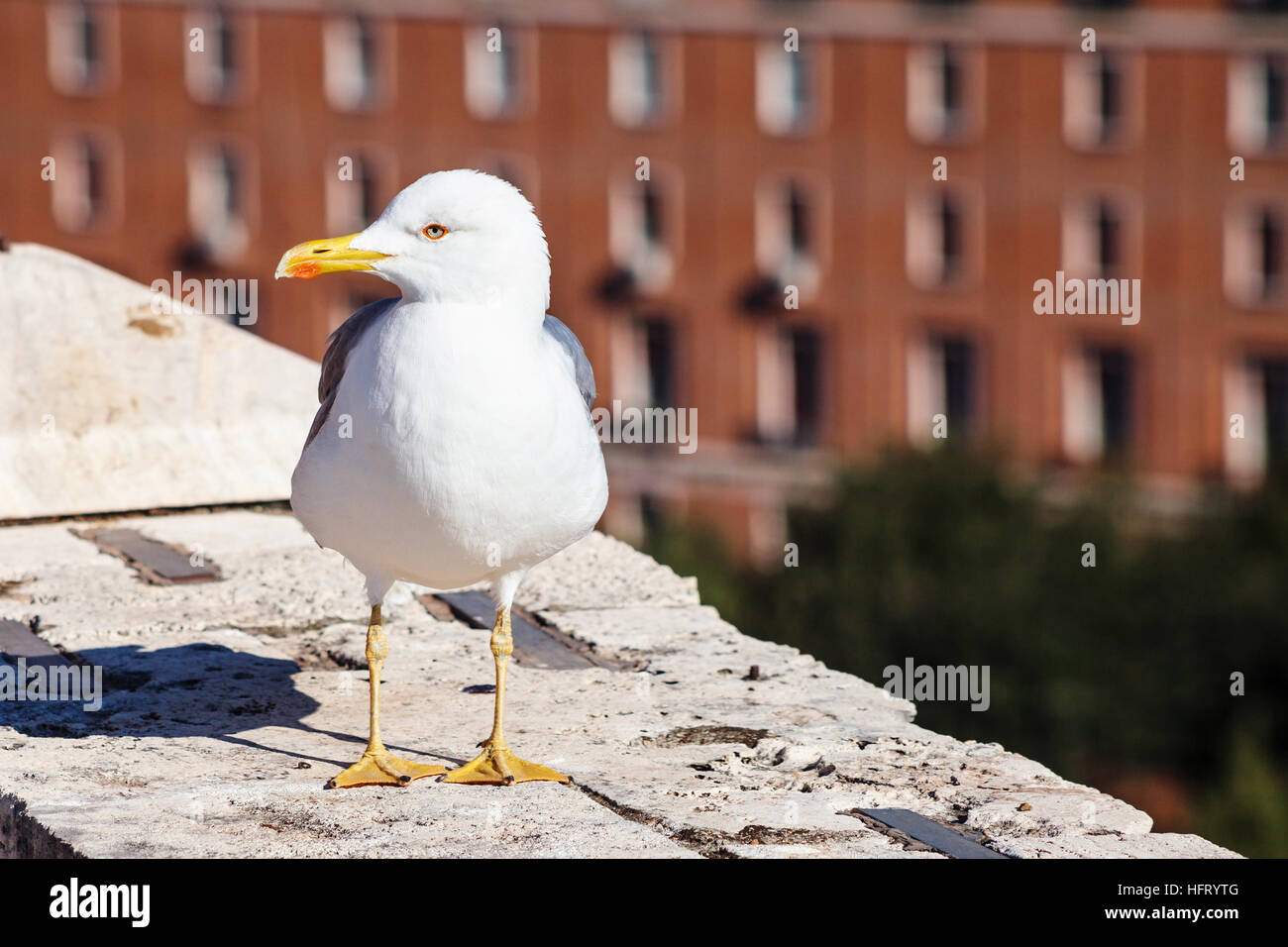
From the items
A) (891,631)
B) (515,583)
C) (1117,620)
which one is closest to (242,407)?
(515,583)

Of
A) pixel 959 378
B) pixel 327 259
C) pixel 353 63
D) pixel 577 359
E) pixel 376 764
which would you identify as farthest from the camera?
pixel 959 378

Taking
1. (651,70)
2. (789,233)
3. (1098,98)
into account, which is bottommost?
(789,233)

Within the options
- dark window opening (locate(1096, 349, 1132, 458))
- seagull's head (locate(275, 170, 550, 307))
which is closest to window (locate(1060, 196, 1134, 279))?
dark window opening (locate(1096, 349, 1132, 458))

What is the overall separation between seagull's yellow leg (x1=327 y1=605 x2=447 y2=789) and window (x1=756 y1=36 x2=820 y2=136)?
50.7 meters

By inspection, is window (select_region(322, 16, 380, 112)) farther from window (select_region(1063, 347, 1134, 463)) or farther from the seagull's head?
the seagull's head

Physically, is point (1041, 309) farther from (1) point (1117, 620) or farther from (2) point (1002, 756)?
(2) point (1002, 756)

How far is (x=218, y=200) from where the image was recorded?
197 ft

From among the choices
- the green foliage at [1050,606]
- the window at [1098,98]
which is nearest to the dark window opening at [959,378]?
the window at [1098,98]

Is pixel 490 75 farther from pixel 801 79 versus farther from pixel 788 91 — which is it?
pixel 801 79

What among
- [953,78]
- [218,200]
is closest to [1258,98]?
[953,78]

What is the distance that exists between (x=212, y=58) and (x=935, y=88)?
58.9 feet
